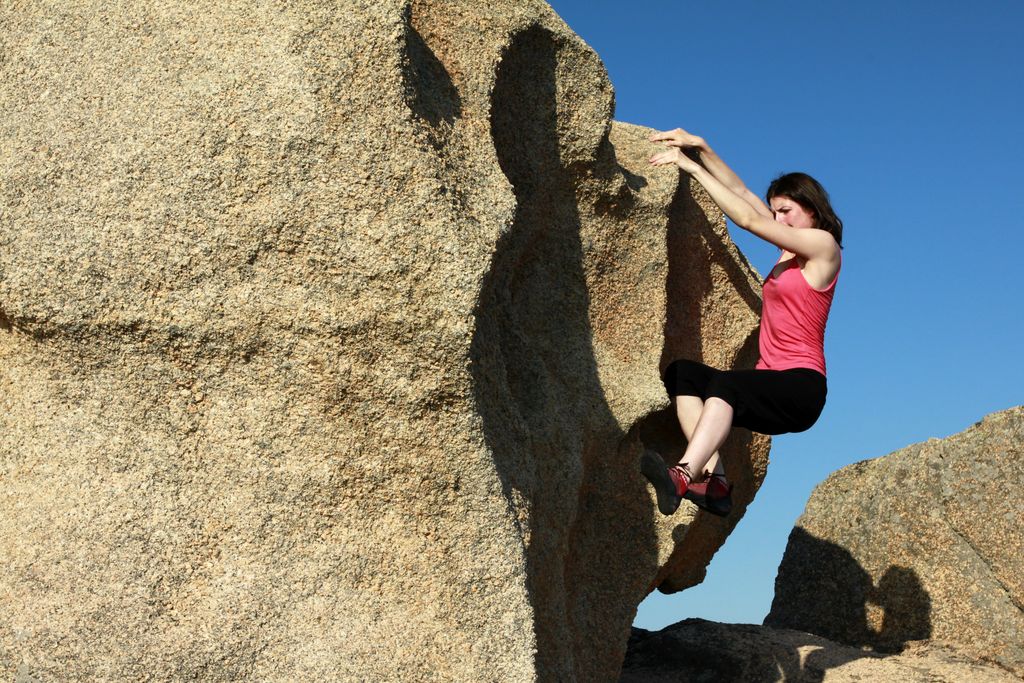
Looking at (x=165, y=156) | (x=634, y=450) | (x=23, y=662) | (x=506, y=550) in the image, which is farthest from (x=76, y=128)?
(x=634, y=450)

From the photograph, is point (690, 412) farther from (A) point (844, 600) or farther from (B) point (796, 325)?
(A) point (844, 600)

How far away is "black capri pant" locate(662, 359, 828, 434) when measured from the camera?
4957 mm

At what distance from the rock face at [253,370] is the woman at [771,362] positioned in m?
1.12

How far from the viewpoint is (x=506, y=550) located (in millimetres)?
3814

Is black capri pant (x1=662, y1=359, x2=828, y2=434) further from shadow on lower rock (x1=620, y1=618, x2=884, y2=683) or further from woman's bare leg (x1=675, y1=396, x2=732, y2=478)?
shadow on lower rock (x1=620, y1=618, x2=884, y2=683)

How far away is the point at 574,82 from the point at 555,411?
1.42m

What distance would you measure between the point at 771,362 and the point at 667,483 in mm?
847

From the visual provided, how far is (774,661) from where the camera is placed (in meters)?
Answer: 6.33

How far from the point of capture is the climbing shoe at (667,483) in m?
4.71

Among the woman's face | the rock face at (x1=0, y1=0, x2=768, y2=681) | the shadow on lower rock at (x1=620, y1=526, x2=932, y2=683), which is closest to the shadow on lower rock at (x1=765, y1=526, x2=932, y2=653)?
the shadow on lower rock at (x1=620, y1=526, x2=932, y2=683)

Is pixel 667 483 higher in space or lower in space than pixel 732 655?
→ higher

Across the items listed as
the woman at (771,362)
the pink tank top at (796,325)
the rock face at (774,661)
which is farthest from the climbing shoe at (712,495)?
the rock face at (774,661)

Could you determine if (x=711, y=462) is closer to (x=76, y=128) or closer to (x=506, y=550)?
(x=506, y=550)

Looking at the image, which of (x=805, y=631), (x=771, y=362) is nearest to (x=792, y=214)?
(x=771, y=362)
